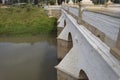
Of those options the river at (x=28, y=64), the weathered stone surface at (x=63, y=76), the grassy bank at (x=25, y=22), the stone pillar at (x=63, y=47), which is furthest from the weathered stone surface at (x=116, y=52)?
the grassy bank at (x=25, y=22)

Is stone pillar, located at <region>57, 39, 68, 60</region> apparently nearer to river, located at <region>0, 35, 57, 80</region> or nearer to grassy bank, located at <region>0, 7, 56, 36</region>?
river, located at <region>0, 35, 57, 80</region>

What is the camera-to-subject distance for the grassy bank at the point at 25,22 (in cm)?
3319

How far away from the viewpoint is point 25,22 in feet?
118

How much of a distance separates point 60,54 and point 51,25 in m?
16.8

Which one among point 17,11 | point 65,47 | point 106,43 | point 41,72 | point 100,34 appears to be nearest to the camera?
point 106,43

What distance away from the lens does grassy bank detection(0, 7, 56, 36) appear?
33.2 m

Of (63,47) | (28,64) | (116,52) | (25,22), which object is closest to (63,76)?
(116,52)

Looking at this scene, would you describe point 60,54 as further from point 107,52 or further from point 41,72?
point 107,52

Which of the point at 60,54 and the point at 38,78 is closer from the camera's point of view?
the point at 38,78

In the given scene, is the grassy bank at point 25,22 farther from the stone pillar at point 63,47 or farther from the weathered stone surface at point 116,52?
the weathered stone surface at point 116,52

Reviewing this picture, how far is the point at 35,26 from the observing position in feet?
113

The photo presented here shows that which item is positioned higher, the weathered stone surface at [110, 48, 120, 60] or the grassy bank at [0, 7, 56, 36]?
the weathered stone surface at [110, 48, 120, 60]

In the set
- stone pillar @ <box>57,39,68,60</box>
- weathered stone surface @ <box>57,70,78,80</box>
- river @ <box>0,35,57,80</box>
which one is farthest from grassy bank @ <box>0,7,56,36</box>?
weathered stone surface @ <box>57,70,78,80</box>

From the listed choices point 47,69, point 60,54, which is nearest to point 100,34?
point 47,69
